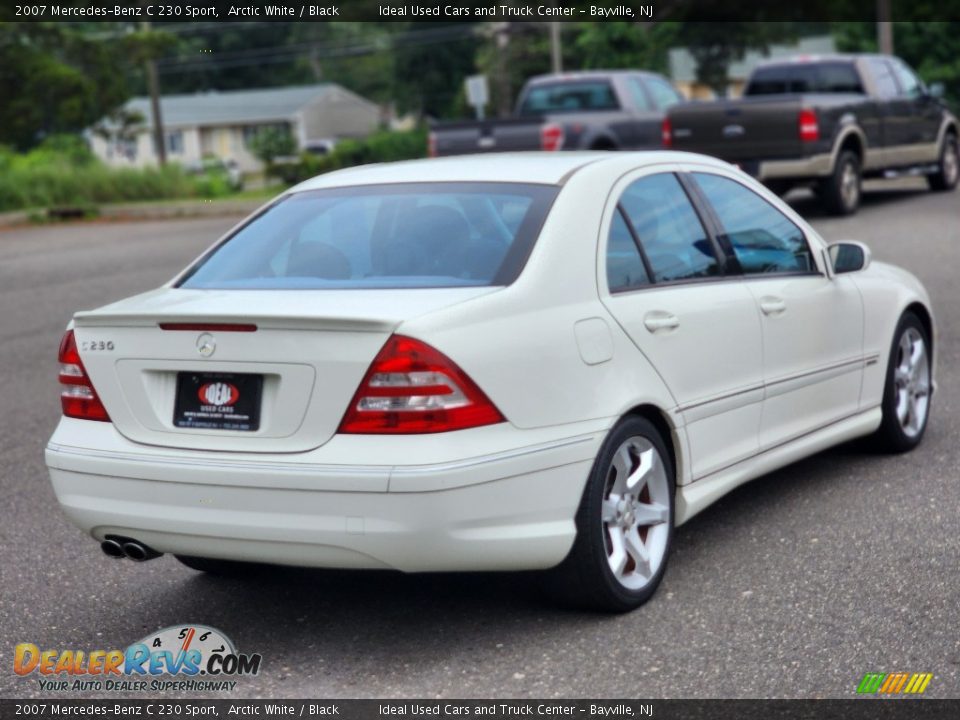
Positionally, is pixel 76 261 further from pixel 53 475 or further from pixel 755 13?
pixel 755 13

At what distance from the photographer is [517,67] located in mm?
58312

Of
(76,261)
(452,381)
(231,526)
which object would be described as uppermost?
(452,381)

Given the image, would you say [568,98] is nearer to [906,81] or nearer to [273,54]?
[906,81]

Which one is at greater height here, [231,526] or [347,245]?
→ [347,245]

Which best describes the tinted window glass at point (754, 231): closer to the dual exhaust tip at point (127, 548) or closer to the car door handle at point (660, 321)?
the car door handle at point (660, 321)

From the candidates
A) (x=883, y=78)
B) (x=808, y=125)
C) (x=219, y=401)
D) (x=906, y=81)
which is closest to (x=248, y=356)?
(x=219, y=401)

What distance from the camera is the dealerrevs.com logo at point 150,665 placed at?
4500 millimetres

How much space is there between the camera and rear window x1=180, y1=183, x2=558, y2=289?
194 inches

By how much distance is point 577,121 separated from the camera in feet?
64.0

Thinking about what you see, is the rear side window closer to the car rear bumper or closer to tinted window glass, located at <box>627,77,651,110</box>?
tinted window glass, located at <box>627,77,651,110</box>

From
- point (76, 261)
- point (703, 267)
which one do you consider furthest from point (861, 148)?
point (703, 267)

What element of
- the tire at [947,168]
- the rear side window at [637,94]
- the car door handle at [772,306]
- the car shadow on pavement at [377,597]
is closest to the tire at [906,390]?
the car door handle at [772,306]

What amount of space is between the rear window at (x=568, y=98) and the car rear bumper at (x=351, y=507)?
55.4 feet

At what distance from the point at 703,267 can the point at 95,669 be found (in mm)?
2637
